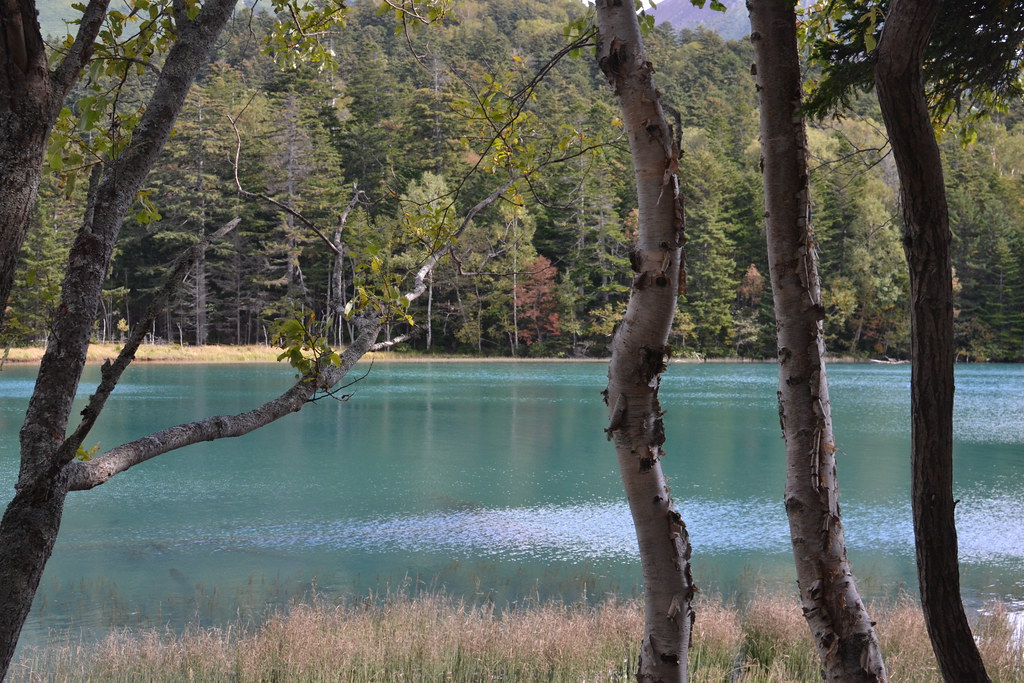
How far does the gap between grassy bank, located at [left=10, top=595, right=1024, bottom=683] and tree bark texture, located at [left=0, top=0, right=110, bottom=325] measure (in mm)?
3479

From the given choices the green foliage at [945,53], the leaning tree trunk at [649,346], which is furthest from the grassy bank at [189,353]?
the leaning tree trunk at [649,346]

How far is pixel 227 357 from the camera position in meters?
35.3

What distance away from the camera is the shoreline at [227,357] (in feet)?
98.6

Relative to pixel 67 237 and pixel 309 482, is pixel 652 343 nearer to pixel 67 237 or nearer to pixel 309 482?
pixel 309 482

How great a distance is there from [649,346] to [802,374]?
429mm

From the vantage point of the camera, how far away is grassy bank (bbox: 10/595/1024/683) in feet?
14.1

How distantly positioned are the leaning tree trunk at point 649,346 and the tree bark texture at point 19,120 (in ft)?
2.97

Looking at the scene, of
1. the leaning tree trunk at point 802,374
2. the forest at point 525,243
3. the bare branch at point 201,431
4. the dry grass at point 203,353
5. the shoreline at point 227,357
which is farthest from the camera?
the forest at point 525,243

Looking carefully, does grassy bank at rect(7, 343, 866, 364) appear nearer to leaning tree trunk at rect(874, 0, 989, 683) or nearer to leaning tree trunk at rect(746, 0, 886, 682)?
leaning tree trunk at rect(746, 0, 886, 682)

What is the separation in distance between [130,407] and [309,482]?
8.89 meters

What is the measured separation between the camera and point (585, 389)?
84.5 ft

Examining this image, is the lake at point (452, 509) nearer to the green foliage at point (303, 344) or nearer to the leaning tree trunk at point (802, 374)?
the green foliage at point (303, 344)

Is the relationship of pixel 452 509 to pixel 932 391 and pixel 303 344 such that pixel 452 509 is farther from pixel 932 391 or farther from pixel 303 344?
pixel 932 391

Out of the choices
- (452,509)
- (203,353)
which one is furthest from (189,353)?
(452,509)
